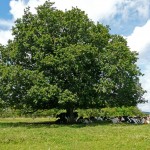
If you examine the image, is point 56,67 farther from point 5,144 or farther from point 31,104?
point 5,144

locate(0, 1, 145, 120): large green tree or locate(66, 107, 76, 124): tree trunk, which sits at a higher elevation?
locate(0, 1, 145, 120): large green tree

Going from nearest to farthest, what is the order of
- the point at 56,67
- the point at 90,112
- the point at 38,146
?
1. the point at 38,146
2. the point at 56,67
3. the point at 90,112

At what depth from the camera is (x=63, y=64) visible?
4688cm

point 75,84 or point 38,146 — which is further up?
point 75,84

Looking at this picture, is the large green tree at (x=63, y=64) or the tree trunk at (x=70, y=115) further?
the tree trunk at (x=70, y=115)

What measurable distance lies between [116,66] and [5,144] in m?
27.3

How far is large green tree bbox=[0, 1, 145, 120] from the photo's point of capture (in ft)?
151

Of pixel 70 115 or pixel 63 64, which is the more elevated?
pixel 63 64

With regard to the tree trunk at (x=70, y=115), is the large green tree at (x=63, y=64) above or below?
above

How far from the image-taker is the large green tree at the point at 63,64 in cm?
4612

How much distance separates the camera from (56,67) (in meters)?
47.7

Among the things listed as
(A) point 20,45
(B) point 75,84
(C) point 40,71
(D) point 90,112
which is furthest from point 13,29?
(D) point 90,112

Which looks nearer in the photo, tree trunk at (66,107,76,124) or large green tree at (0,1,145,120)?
large green tree at (0,1,145,120)

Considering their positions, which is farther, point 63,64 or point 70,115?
point 70,115
